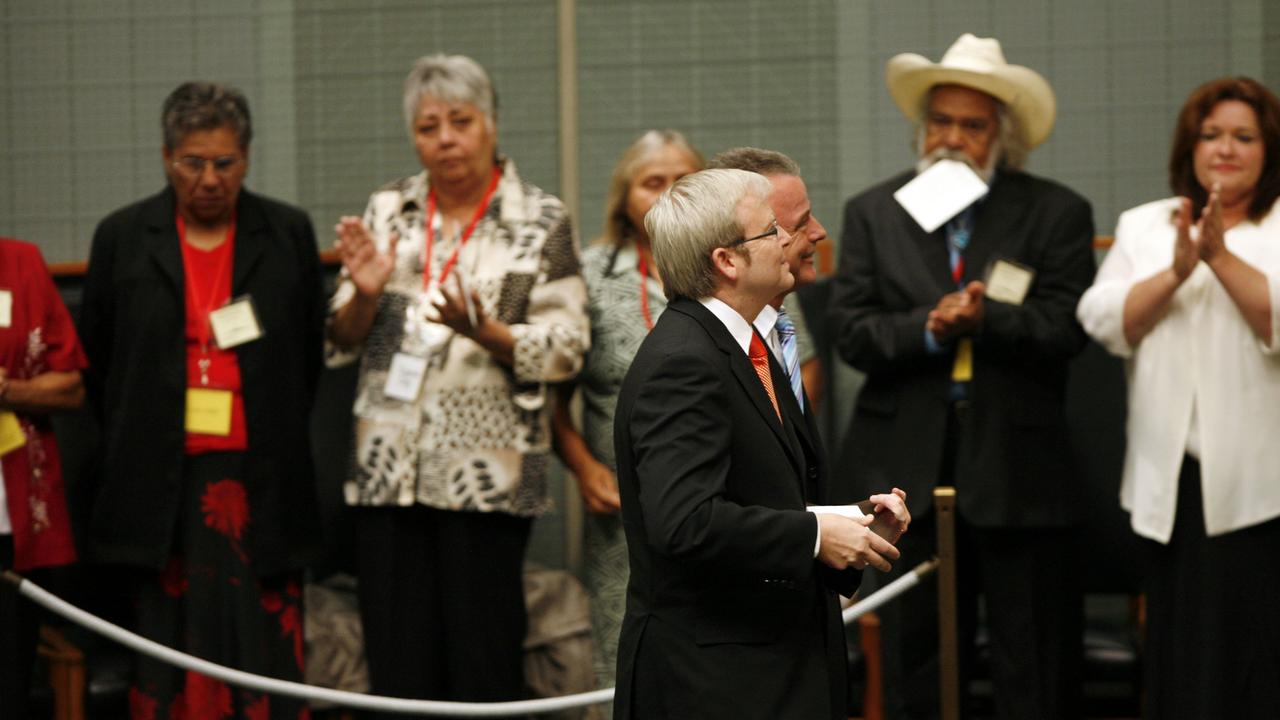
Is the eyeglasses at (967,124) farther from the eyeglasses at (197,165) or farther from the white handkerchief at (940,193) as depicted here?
the eyeglasses at (197,165)

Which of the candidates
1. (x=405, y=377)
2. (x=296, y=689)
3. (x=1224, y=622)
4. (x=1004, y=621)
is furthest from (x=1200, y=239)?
(x=296, y=689)

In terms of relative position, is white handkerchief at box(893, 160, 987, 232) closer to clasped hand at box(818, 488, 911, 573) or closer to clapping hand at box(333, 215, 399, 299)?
clapping hand at box(333, 215, 399, 299)

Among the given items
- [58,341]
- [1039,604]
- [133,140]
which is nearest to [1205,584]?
[1039,604]

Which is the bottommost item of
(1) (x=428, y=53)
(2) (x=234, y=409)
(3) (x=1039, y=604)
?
(3) (x=1039, y=604)

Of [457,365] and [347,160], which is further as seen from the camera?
[347,160]

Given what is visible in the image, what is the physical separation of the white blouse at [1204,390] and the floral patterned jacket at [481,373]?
1380 millimetres

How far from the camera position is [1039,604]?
3.96 m

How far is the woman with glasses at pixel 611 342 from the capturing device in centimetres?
421

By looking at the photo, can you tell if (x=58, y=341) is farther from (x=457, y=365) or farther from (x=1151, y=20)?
(x=1151, y=20)

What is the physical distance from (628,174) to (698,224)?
71.9 inches

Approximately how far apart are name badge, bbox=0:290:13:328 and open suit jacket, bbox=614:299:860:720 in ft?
7.12

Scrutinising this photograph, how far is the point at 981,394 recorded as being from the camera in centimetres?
400

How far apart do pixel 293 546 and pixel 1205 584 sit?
230 cm

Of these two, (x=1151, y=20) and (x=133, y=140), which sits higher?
(x=1151, y=20)
